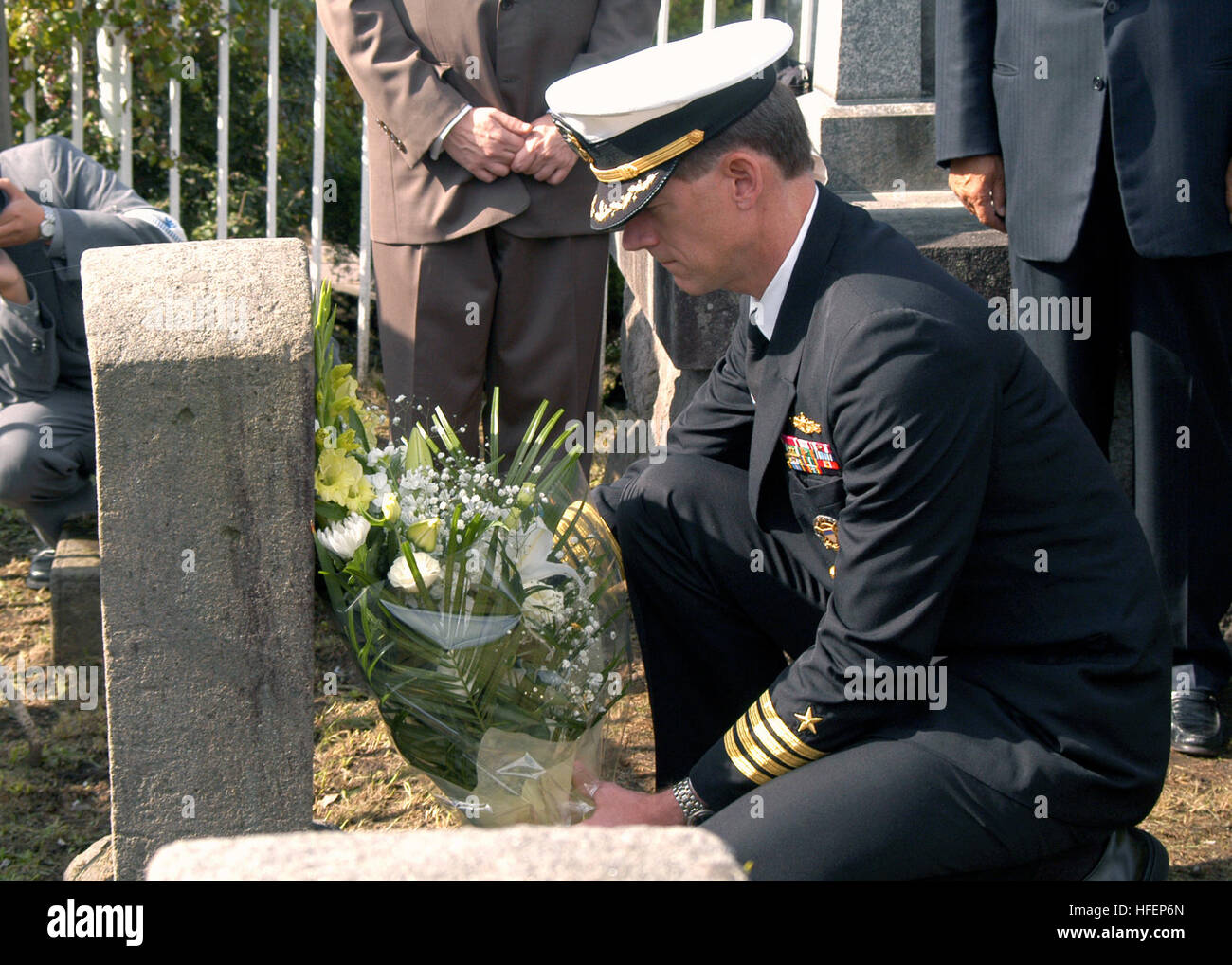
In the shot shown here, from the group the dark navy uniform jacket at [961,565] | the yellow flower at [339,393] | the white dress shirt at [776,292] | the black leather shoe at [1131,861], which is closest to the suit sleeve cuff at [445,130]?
the yellow flower at [339,393]

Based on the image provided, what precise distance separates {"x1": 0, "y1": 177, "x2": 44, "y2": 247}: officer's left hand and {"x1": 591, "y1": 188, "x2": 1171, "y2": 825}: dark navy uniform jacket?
2.17 m

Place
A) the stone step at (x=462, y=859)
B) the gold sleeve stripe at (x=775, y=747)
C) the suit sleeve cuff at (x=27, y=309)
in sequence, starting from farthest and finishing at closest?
the suit sleeve cuff at (x=27, y=309)
the gold sleeve stripe at (x=775, y=747)
the stone step at (x=462, y=859)

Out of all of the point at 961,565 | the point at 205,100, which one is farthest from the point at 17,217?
the point at 961,565

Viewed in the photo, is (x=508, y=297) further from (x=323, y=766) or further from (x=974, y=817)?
(x=974, y=817)

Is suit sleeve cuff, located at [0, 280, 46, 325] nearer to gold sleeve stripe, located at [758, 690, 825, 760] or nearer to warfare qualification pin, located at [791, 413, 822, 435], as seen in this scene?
warfare qualification pin, located at [791, 413, 822, 435]

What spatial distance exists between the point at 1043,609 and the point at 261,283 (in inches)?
50.1

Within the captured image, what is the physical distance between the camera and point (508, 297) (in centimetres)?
337


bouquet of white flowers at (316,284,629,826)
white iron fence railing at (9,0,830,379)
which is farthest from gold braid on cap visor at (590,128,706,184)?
white iron fence railing at (9,0,830,379)

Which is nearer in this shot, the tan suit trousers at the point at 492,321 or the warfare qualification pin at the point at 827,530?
the warfare qualification pin at the point at 827,530

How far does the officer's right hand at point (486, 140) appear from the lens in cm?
316

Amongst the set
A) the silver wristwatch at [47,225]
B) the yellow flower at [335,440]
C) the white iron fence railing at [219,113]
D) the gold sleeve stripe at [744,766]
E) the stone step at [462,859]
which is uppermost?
the white iron fence railing at [219,113]

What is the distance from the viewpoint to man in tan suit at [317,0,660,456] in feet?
10.4

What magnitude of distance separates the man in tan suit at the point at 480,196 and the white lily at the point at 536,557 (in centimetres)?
114

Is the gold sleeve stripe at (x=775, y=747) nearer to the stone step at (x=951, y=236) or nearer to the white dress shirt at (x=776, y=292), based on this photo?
the white dress shirt at (x=776, y=292)
